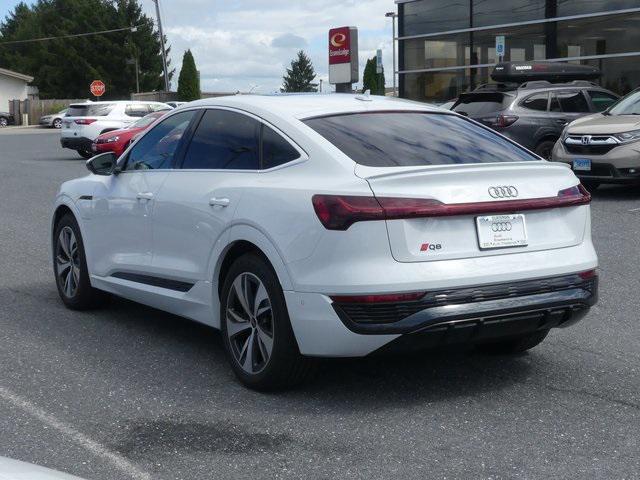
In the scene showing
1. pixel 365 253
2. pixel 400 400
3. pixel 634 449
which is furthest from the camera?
pixel 400 400

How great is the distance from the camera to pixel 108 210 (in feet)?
23.1

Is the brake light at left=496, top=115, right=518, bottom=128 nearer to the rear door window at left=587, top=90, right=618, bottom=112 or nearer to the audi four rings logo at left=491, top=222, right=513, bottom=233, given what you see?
the rear door window at left=587, top=90, right=618, bottom=112

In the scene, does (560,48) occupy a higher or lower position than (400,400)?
higher

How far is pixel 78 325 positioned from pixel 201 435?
8.80 ft

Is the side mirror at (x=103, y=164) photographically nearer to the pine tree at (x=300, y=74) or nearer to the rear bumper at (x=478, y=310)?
the rear bumper at (x=478, y=310)

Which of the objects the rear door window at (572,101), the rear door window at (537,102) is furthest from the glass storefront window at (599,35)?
the rear door window at (537,102)

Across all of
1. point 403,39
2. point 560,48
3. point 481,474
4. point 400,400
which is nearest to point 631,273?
point 400,400

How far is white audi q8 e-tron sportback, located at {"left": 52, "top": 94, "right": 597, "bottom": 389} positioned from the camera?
16.3ft

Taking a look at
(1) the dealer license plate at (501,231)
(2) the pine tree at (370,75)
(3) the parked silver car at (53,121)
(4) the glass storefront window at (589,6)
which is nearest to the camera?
(1) the dealer license plate at (501,231)

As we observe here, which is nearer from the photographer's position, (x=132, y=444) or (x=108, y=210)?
(x=132, y=444)

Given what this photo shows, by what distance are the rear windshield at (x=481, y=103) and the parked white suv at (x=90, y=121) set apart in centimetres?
1300

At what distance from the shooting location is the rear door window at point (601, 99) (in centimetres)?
1831

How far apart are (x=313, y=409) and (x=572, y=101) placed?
45.9 ft

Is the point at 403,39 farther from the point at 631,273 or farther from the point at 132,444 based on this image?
the point at 132,444
